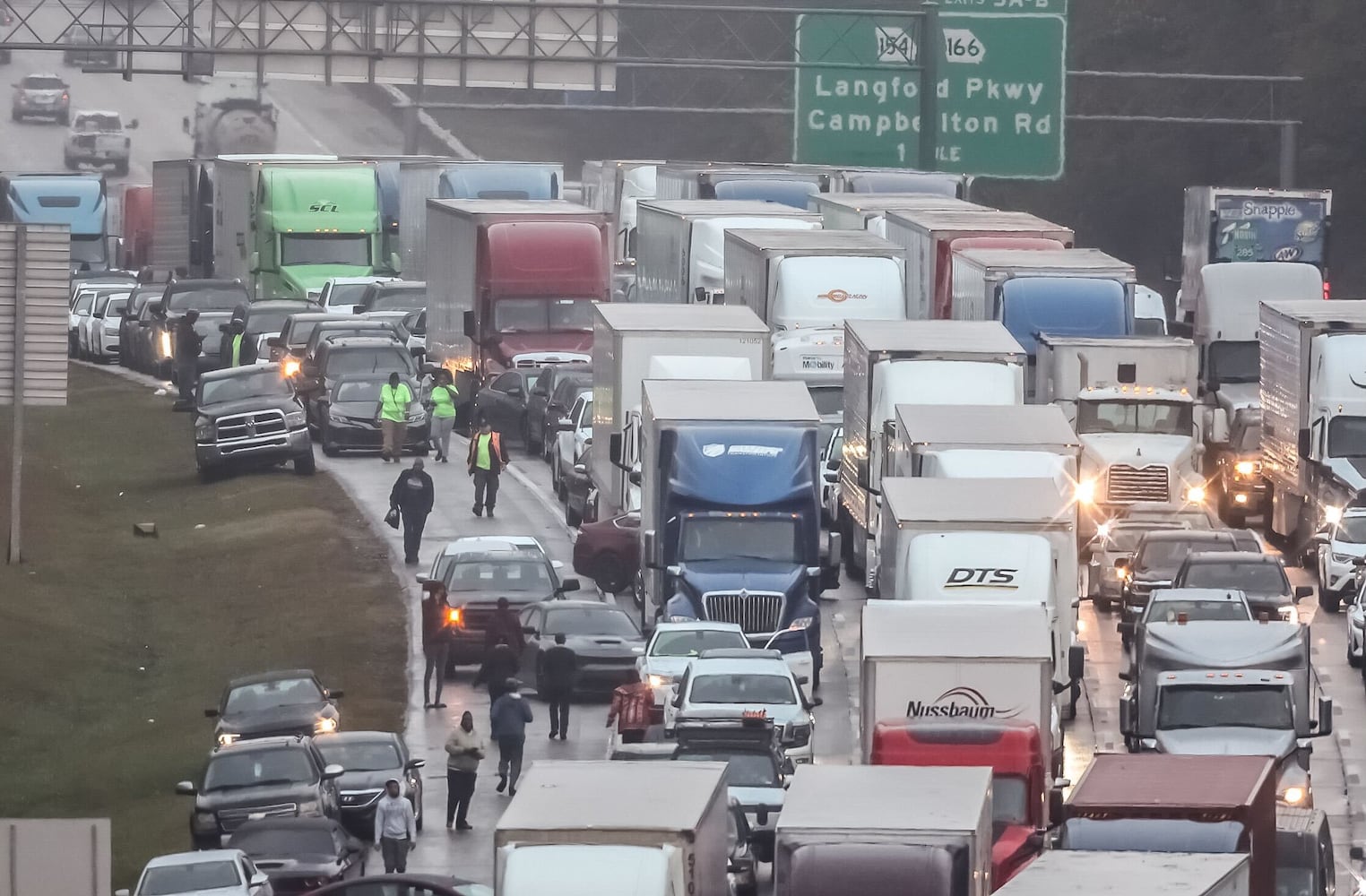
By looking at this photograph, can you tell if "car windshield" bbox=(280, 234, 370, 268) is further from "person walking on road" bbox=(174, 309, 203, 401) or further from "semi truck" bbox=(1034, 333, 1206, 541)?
"semi truck" bbox=(1034, 333, 1206, 541)

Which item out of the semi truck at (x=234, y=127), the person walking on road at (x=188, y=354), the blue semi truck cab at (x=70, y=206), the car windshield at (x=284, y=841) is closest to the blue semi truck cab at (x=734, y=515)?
the car windshield at (x=284, y=841)

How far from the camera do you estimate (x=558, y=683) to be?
99.9ft

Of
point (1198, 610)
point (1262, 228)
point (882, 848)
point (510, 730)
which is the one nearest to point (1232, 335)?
point (1262, 228)

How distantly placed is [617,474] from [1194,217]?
27.7 metres

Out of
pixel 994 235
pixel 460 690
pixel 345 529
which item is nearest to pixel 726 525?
pixel 460 690

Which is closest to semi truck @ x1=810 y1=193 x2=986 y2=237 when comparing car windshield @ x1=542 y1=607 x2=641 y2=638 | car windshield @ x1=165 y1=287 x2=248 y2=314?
car windshield @ x1=165 y1=287 x2=248 y2=314

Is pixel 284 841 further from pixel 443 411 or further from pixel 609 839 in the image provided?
pixel 443 411

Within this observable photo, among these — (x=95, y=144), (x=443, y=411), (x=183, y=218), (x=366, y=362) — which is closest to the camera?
(x=443, y=411)

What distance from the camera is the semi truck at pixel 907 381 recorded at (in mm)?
37062

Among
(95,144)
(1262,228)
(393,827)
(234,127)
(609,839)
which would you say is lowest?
(393,827)

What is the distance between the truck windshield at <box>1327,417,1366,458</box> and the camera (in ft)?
130

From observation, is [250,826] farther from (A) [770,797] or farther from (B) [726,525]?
(B) [726,525]

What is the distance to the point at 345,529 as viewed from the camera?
43.5 meters

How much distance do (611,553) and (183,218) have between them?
3736cm
